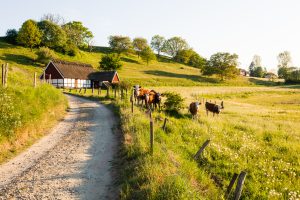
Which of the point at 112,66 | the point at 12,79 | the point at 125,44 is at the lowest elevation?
the point at 12,79

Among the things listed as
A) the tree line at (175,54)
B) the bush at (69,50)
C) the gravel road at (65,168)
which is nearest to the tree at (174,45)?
the tree line at (175,54)

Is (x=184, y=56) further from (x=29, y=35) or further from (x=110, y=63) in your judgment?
(x=29, y=35)

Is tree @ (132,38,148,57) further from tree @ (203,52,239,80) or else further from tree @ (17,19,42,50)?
Result: tree @ (17,19,42,50)

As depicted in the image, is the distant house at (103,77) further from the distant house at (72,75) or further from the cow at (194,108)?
the cow at (194,108)

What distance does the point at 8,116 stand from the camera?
43.7ft

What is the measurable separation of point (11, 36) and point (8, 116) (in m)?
90.9

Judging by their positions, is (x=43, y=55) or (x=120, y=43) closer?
(x=43, y=55)

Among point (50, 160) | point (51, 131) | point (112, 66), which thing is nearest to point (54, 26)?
point (112, 66)

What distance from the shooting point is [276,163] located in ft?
39.7

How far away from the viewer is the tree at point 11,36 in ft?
297

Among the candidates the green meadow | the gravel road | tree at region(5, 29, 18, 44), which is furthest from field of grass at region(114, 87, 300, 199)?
tree at region(5, 29, 18, 44)

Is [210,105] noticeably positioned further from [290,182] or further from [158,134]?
[290,182]

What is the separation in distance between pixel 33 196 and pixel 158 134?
691cm

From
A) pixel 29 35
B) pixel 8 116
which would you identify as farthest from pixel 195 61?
pixel 8 116
